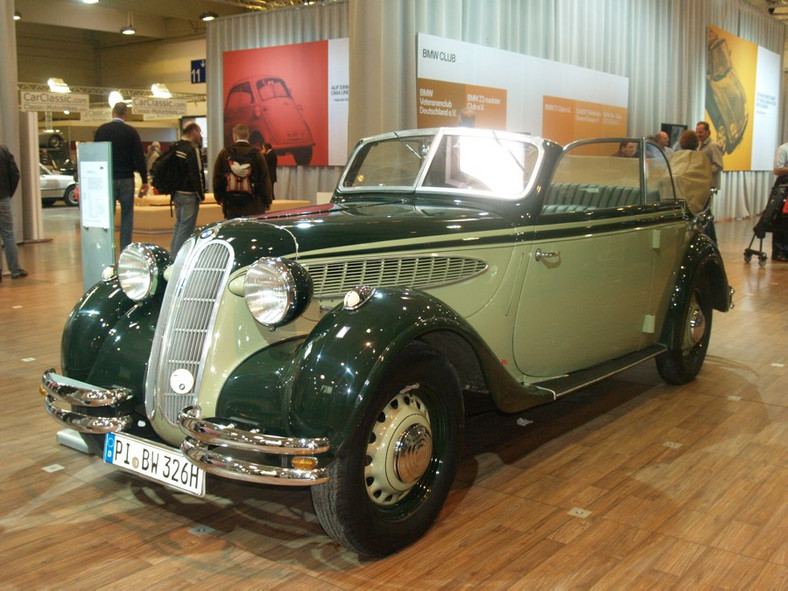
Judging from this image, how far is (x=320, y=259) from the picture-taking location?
2785 millimetres

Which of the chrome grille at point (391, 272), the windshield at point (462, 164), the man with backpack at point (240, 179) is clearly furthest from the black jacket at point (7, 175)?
the chrome grille at point (391, 272)

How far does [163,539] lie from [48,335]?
3464 millimetres

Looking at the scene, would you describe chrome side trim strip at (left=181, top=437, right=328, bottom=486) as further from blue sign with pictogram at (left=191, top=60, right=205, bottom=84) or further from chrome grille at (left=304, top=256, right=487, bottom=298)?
blue sign with pictogram at (left=191, top=60, right=205, bottom=84)

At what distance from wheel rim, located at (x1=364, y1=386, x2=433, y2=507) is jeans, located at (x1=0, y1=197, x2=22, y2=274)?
6833 mm

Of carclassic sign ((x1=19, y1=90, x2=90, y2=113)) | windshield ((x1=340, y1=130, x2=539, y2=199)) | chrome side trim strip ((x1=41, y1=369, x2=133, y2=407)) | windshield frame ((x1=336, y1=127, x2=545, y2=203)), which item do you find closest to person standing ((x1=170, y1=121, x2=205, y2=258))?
windshield frame ((x1=336, y1=127, x2=545, y2=203))

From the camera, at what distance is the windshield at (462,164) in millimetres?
3582

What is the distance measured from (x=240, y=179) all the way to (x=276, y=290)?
16.8ft

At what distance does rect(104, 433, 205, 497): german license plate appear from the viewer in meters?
2.48

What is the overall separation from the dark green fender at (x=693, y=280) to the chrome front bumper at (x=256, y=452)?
2793 mm

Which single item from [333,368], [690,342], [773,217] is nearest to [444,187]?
[333,368]

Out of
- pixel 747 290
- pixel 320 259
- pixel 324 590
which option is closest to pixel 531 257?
pixel 320 259

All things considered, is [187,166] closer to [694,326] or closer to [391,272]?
[694,326]

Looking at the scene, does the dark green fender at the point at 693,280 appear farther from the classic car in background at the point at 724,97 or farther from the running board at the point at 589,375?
the classic car in background at the point at 724,97

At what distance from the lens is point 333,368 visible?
2389 millimetres
